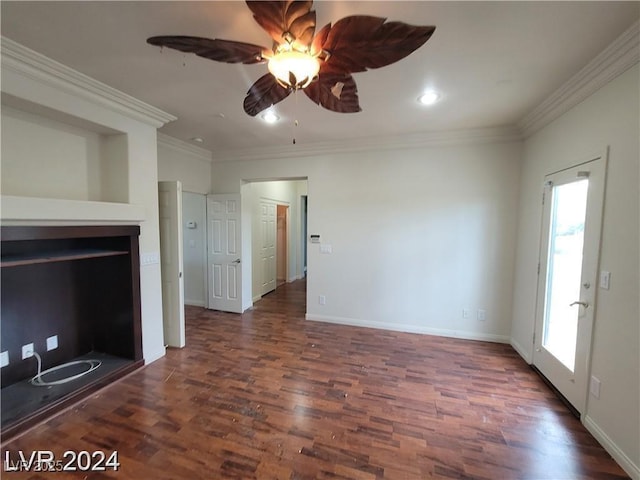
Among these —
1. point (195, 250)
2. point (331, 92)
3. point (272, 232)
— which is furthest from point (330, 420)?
point (272, 232)

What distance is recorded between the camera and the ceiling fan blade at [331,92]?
62.9 inches

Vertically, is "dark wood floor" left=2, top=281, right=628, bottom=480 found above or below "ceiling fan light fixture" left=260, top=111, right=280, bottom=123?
below

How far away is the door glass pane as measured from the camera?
221 cm

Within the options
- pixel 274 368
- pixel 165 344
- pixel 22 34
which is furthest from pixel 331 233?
pixel 22 34

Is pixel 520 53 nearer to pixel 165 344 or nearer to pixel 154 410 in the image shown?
pixel 154 410

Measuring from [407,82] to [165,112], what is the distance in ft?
7.66

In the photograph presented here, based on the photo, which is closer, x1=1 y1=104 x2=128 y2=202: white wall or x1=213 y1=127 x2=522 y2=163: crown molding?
x1=1 y1=104 x2=128 y2=202: white wall

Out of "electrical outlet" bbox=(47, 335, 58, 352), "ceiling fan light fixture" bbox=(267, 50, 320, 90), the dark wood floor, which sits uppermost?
"ceiling fan light fixture" bbox=(267, 50, 320, 90)

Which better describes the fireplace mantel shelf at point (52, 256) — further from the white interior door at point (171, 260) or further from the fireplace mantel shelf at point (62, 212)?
the white interior door at point (171, 260)

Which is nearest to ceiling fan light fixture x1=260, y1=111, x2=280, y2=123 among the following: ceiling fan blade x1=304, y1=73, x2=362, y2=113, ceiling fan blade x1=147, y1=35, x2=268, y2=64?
ceiling fan blade x1=304, y1=73, x2=362, y2=113

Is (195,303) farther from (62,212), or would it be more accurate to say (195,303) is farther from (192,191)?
(62,212)

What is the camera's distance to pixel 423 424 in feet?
6.59

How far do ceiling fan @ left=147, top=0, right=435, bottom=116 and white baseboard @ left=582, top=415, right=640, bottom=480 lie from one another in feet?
8.52

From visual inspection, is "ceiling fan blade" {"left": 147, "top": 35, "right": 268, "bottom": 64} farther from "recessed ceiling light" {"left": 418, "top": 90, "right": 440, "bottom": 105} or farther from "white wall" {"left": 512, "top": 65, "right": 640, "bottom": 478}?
"white wall" {"left": 512, "top": 65, "right": 640, "bottom": 478}
